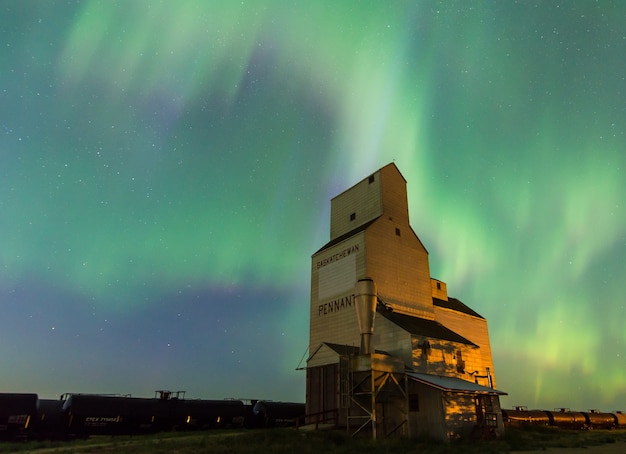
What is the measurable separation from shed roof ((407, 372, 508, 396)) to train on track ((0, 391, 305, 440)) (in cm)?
941

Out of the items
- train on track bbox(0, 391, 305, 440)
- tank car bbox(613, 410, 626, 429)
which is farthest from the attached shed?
tank car bbox(613, 410, 626, 429)

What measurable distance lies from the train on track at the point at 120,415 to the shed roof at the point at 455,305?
22978 mm

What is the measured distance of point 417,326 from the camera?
35.2 metres

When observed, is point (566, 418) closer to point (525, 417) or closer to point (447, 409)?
point (525, 417)

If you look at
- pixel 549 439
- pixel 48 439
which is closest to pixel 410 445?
pixel 549 439

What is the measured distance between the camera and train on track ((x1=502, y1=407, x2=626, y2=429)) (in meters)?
44.6

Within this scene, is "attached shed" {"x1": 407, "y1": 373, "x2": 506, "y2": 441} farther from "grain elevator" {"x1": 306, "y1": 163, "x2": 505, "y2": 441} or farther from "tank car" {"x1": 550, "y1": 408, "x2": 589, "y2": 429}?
"tank car" {"x1": 550, "y1": 408, "x2": 589, "y2": 429}

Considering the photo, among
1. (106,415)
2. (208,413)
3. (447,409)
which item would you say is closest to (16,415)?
(106,415)

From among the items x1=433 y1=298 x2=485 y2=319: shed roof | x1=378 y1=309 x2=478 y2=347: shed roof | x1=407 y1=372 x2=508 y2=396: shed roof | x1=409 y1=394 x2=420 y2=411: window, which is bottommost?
x1=409 y1=394 x2=420 y2=411: window

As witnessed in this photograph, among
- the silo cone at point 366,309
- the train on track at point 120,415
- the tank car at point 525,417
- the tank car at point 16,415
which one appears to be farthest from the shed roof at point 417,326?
the tank car at point 16,415

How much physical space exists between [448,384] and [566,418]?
32.4m

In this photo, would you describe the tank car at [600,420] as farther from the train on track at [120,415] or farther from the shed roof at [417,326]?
the train on track at [120,415]

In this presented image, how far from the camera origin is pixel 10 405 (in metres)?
25.0

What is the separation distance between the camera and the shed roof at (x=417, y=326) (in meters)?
33.3
